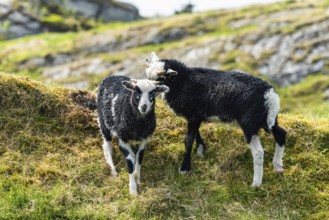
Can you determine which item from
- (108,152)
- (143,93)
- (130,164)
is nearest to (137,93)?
(143,93)

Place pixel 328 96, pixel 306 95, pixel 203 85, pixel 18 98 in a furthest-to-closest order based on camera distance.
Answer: pixel 306 95 < pixel 328 96 < pixel 18 98 < pixel 203 85

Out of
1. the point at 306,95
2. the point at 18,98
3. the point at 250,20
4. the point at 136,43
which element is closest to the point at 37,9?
the point at 136,43

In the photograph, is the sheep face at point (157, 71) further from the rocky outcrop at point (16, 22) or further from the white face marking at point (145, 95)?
the rocky outcrop at point (16, 22)

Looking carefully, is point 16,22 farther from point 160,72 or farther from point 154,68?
point 160,72

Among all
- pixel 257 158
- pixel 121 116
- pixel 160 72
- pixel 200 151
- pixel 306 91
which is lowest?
pixel 306 91

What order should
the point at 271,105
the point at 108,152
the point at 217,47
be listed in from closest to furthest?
the point at 271,105 < the point at 108,152 < the point at 217,47

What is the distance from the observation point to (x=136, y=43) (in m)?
63.9

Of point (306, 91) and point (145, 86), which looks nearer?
point (145, 86)

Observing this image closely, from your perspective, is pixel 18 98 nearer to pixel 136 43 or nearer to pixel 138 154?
pixel 138 154

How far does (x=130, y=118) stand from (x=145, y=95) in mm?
607

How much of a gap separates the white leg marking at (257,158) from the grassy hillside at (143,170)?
7.5 inches

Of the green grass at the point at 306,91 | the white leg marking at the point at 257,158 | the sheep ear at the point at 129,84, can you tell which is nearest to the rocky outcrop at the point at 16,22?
the green grass at the point at 306,91

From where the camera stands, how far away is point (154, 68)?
9.61 m

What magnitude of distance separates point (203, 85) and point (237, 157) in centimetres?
165
